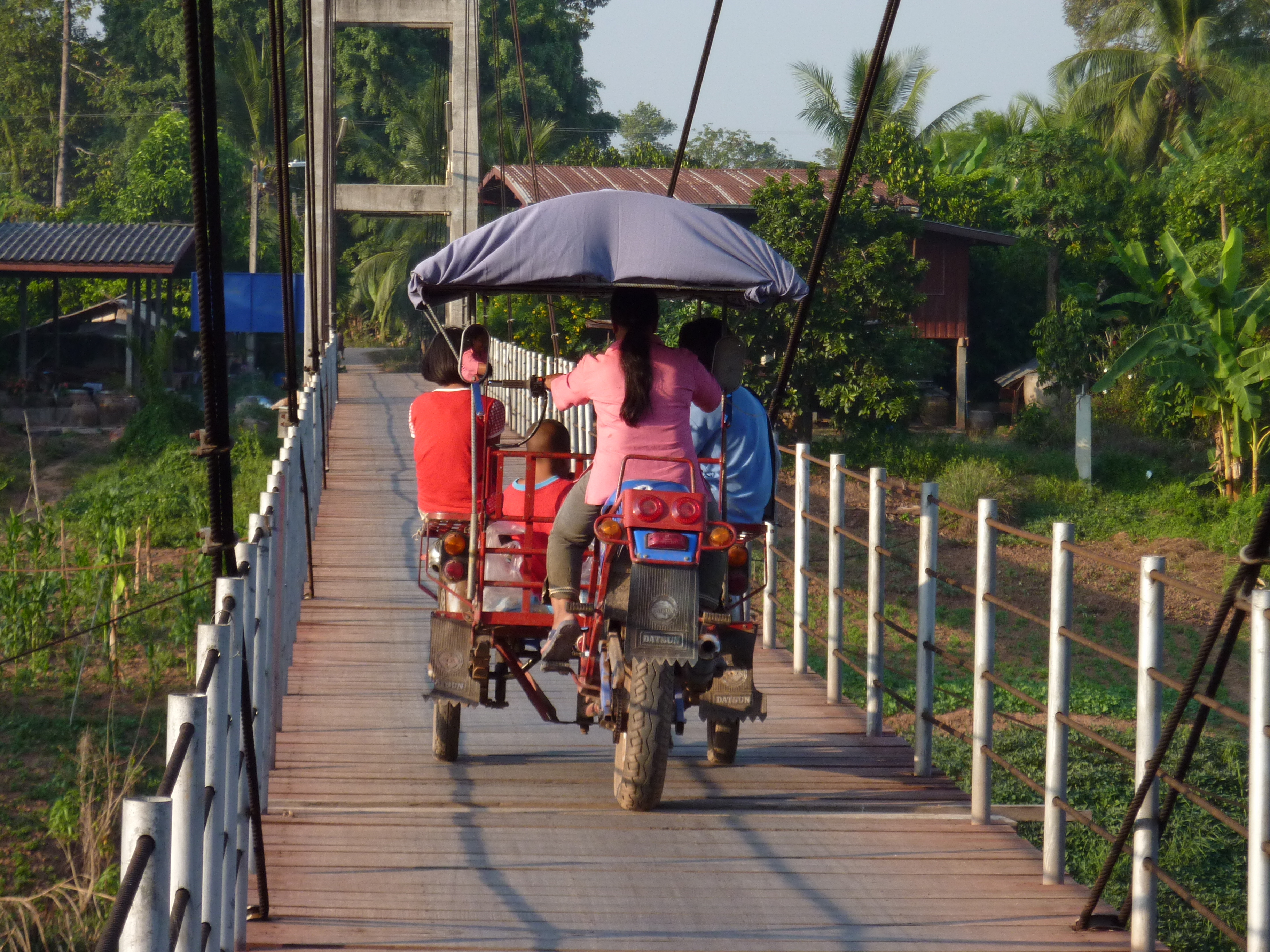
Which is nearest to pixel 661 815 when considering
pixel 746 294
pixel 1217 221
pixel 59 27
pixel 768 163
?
pixel 746 294

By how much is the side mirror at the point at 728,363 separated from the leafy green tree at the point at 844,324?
13877 mm

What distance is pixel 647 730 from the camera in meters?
4.21

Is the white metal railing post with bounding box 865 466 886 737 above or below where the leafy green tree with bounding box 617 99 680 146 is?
below

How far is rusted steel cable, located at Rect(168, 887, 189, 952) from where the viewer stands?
2.36m

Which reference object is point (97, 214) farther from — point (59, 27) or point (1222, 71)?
point (1222, 71)

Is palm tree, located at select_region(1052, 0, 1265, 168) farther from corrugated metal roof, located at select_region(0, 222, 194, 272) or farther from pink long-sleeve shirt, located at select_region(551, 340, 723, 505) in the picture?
pink long-sleeve shirt, located at select_region(551, 340, 723, 505)

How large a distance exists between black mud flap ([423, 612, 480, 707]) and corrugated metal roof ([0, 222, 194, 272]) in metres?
20.7

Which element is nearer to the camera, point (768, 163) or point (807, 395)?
point (807, 395)

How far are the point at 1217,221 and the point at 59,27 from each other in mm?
29713

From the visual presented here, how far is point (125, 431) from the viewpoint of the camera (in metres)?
20.8

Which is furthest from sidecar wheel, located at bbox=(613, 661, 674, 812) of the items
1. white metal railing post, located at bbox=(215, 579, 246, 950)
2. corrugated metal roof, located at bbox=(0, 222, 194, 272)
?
corrugated metal roof, located at bbox=(0, 222, 194, 272)

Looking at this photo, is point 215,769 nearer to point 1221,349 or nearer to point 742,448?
point 742,448

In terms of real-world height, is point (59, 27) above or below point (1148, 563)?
above

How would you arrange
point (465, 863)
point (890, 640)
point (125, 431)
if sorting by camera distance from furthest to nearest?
1. point (125, 431)
2. point (890, 640)
3. point (465, 863)
